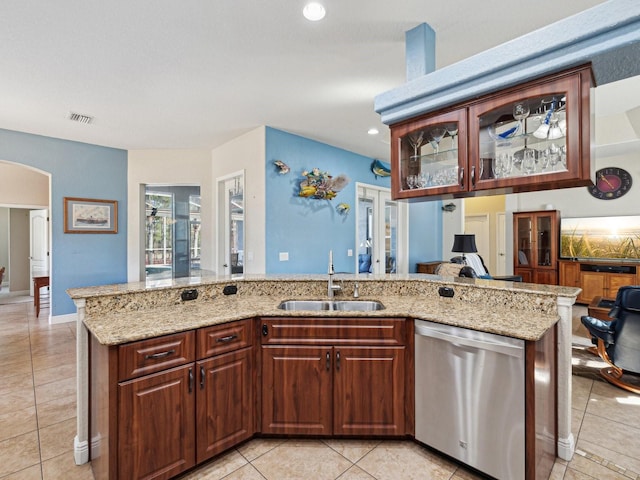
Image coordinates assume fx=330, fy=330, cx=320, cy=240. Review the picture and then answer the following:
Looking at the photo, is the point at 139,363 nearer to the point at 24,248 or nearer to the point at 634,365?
the point at 634,365

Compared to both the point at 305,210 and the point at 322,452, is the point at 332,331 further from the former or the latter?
the point at 305,210

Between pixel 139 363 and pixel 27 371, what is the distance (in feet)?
8.89

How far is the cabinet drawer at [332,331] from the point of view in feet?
6.75

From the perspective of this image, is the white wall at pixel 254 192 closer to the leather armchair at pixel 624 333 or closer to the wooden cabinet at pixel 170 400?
the wooden cabinet at pixel 170 400

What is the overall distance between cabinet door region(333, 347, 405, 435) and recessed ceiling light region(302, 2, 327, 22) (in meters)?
2.10

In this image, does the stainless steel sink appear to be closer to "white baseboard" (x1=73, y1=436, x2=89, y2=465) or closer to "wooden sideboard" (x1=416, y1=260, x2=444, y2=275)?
"white baseboard" (x1=73, y1=436, x2=89, y2=465)

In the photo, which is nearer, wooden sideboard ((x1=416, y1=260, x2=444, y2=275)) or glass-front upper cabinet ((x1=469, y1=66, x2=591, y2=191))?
glass-front upper cabinet ((x1=469, y1=66, x2=591, y2=191))

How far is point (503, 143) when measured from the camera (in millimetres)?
1918

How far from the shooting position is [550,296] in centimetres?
199

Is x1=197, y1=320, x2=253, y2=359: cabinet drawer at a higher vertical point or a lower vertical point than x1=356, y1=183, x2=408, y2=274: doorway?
lower

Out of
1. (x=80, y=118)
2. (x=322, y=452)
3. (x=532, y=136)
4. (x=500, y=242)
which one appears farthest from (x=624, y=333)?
(x=500, y=242)

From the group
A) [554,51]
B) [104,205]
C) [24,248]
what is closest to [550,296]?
[554,51]

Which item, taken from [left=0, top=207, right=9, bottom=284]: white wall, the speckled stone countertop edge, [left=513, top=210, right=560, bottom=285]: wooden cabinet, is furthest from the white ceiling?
[left=0, top=207, right=9, bottom=284]: white wall

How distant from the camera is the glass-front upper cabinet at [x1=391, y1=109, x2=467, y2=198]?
198 centimetres
